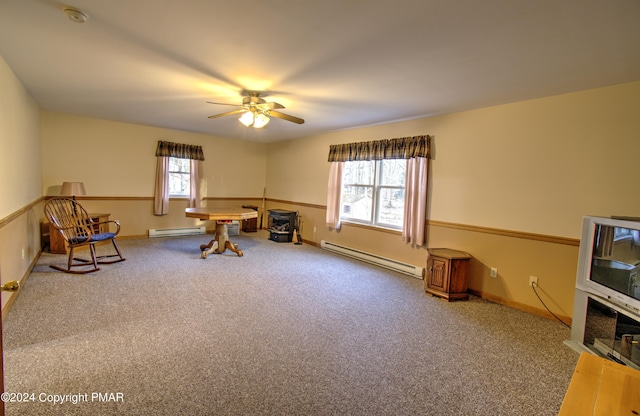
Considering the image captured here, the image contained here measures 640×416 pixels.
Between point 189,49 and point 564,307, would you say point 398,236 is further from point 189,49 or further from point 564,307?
point 189,49

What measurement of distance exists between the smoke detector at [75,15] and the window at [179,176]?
4473 millimetres

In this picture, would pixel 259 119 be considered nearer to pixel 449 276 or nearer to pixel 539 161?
pixel 449 276

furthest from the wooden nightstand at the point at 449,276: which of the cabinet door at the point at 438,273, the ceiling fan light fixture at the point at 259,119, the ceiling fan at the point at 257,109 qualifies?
the ceiling fan light fixture at the point at 259,119

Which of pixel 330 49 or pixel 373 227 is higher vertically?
pixel 330 49

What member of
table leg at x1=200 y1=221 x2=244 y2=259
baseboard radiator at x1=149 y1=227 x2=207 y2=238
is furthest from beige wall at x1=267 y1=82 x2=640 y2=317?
baseboard radiator at x1=149 y1=227 x2=207 y2=238

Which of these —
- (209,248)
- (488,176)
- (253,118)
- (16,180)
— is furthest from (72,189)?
(488,176)

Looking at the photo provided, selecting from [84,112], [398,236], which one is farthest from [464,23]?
[84,112]

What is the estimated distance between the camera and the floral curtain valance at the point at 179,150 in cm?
594

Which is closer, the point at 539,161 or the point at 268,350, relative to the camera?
the point at 268,350

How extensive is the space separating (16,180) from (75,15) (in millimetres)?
Result: 2280

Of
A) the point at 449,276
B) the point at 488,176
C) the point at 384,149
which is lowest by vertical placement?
the point at 449,276

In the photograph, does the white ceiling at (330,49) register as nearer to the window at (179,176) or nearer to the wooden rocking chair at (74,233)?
the wooden rocking chair at (74,233)

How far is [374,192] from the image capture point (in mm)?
4906

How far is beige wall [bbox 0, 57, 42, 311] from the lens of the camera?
2703 mm
